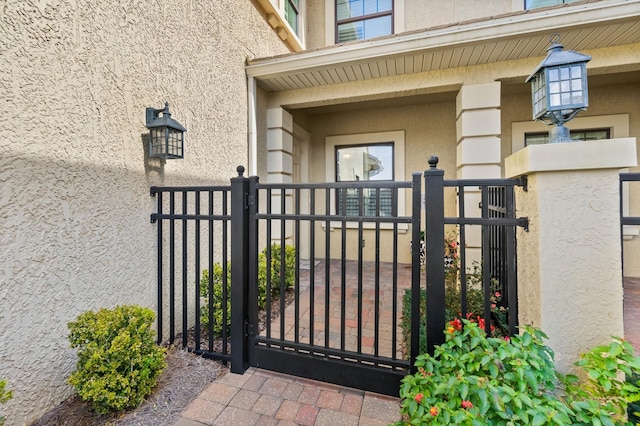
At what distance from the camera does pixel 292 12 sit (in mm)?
6000

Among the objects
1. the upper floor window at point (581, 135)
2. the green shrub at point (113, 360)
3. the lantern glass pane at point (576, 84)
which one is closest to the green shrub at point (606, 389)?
the lantern glass pane at point (576, 84)

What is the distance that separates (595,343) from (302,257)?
524 centimetres

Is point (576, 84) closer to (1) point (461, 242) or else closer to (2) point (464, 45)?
(1) point (461, 242)

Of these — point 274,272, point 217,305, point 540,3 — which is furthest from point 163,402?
point 540,3

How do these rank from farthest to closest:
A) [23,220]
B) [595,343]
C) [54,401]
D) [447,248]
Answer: [447,248]
[54,401]
[23,220]
[595,343]

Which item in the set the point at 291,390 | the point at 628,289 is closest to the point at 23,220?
the point at 291,390

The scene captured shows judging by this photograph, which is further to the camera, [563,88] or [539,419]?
[563,88]

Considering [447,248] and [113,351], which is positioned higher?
[447,248]

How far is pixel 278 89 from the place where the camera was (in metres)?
4.95

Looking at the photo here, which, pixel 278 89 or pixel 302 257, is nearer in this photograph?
pixel 278 89

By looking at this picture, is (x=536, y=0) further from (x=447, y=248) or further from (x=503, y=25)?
(x=447, y=248)

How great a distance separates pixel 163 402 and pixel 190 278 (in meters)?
1.38

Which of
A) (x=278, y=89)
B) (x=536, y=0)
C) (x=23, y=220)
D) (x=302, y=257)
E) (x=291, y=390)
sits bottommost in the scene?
(x=291, y=390)

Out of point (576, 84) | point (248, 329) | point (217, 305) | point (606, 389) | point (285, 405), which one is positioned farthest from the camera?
point (217, 305)
